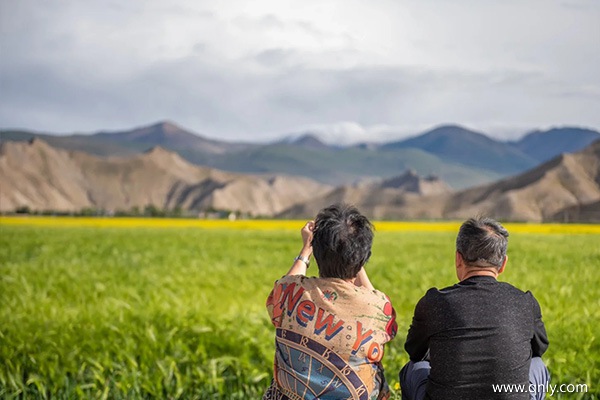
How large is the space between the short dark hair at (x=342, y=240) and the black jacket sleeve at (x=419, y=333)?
0.40 m

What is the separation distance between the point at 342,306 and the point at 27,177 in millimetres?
147299

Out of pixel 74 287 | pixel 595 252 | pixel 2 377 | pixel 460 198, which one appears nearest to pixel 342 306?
pixel 2 377

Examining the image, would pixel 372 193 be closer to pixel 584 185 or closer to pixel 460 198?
pixel 460 198

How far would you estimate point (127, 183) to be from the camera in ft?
569

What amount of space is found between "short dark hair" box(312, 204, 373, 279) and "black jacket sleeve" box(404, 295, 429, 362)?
1.32 feet

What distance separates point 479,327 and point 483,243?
44 centimetres

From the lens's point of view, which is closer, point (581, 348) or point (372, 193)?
point (581, 348)

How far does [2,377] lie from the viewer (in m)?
6.75

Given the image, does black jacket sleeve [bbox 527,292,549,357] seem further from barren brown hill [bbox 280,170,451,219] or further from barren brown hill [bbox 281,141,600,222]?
barren brown hill [bbox 280,170,451,219]

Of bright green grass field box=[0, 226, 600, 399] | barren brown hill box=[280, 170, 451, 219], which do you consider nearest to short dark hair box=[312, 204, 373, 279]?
bright green grass field box=[0, 226, 600, 399]

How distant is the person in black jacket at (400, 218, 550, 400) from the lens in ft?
11.6

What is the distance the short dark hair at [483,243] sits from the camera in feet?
11.8

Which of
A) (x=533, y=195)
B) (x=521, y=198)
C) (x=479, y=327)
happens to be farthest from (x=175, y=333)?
(x=533, y=195)

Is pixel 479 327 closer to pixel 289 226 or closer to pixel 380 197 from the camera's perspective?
pixel 289 226
